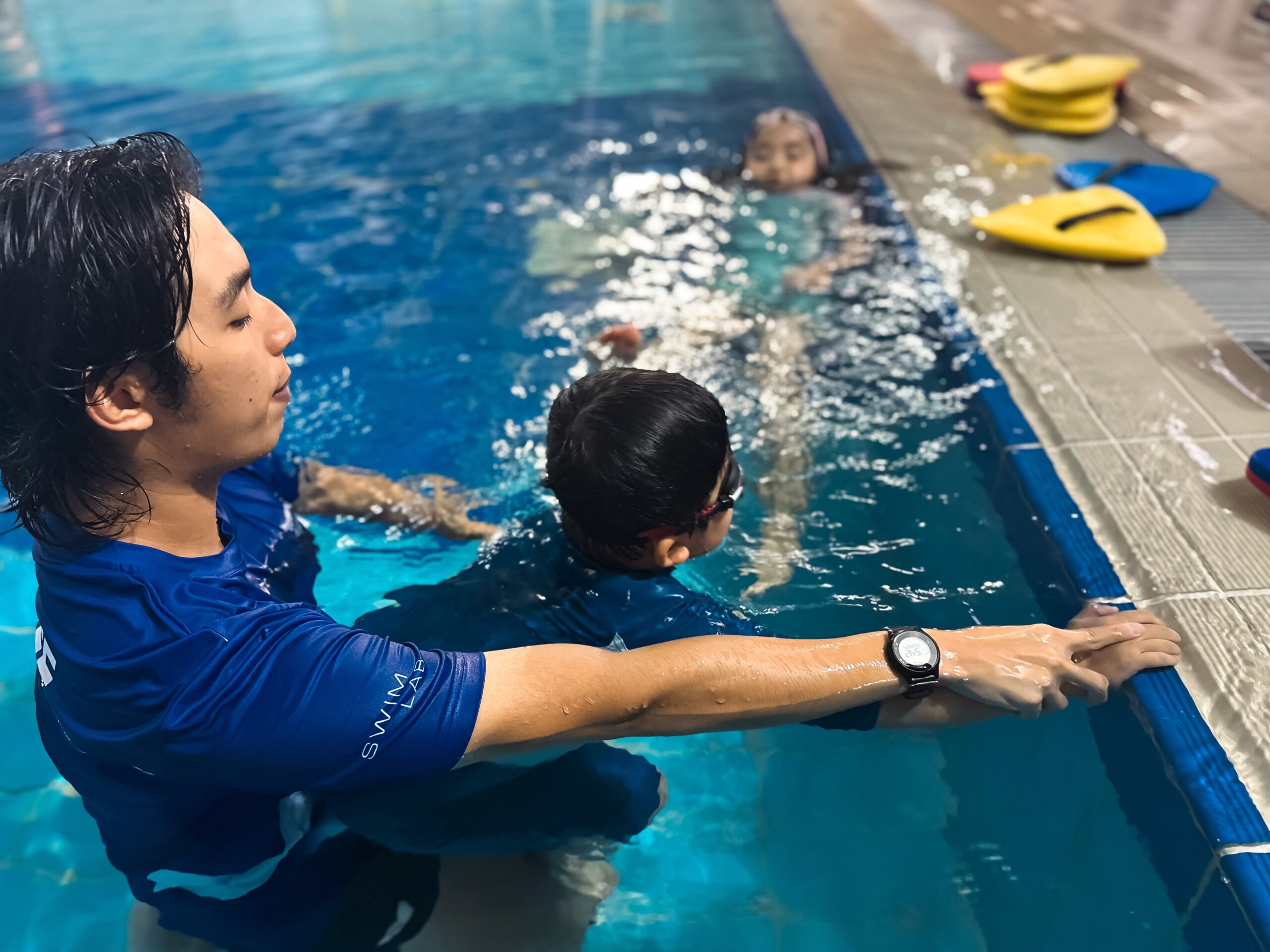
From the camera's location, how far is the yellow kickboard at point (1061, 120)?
6180 millimetres

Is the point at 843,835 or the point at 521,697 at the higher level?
the point at 521,697

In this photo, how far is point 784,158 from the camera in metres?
5.66

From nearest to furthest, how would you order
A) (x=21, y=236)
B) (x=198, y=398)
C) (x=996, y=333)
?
(x=21, y=236) → (x=198, y=398) → (x=996, y=333)

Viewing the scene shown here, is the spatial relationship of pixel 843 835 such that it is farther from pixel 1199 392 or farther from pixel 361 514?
pixel 1199 392

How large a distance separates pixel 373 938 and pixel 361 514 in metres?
1.30

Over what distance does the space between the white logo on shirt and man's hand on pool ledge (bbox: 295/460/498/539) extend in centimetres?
97

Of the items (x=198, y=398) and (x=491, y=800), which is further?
(x=491, y=800)

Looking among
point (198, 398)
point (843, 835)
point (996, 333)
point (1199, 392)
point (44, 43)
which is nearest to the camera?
point (198, 398)

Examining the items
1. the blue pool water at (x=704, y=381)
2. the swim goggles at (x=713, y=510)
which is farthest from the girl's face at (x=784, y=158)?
the swim goggles at (x=713, y=510)

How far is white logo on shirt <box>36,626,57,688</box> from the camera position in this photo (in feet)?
5.17

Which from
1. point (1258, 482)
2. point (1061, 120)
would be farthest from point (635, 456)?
point (1061, 120)

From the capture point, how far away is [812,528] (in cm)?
316

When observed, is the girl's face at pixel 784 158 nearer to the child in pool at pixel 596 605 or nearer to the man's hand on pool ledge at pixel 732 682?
the child in pool at pixel 596 605

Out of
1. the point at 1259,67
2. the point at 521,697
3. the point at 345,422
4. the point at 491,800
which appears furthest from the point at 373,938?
the point at 1259,67
